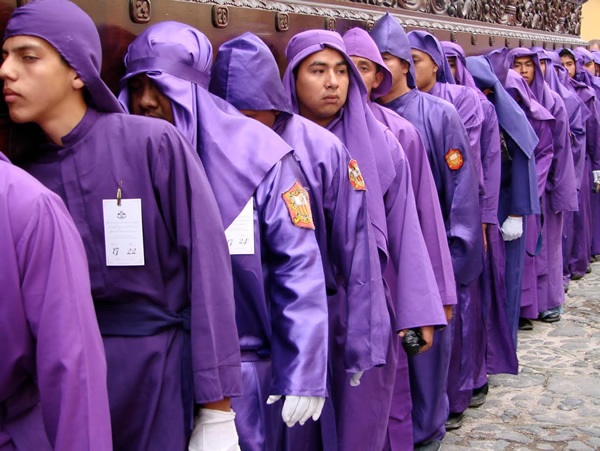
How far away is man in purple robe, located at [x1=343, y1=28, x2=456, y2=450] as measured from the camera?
4.01m

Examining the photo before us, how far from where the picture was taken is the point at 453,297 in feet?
→ 13.3

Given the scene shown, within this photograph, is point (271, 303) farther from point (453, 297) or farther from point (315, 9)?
point (315, 9)

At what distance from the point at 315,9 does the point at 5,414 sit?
9.90ft

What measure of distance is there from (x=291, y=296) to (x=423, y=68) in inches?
106

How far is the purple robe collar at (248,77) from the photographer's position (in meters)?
3.06

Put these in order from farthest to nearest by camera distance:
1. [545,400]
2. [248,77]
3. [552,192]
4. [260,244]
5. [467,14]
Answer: [552,192]
[467,14]
[545,400]
[248,77]
[260,244]

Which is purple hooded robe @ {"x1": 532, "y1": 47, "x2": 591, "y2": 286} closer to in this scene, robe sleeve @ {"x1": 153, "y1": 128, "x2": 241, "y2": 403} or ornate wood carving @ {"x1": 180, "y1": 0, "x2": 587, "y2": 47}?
ornate wood carving @ {"x1": 180, "y1": 0, "x2": 587, "y2": 47}

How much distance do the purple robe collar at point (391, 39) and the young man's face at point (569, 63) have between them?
500 centimetres

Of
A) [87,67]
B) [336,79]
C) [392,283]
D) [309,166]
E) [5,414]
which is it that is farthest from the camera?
[392,283]

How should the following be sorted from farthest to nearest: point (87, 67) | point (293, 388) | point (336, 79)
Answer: point (336, 79) → point (293, 388) → point (87, 67)

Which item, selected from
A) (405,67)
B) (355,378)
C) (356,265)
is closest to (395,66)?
(405,67)

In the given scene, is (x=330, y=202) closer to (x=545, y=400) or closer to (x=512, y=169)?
(x=545, y=400)

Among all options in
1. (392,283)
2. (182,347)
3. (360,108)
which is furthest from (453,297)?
(182,347)

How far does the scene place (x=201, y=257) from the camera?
2314 millimetres
